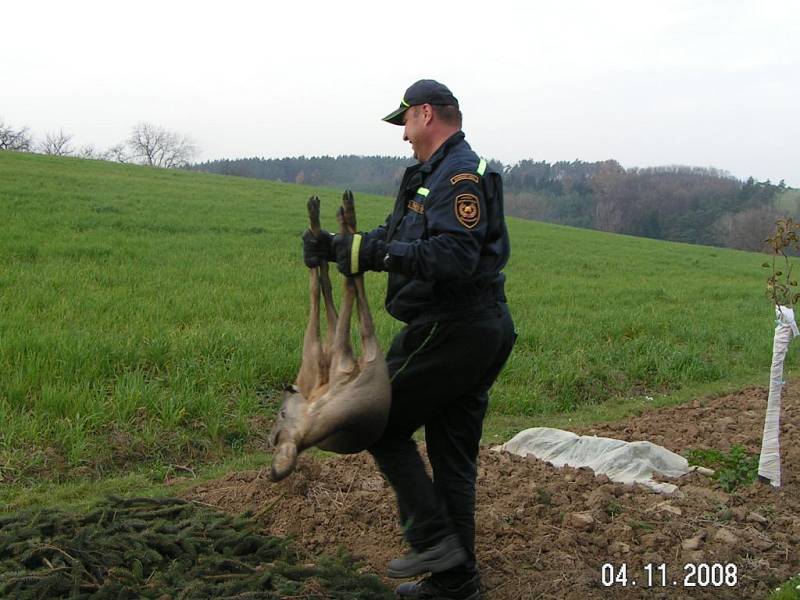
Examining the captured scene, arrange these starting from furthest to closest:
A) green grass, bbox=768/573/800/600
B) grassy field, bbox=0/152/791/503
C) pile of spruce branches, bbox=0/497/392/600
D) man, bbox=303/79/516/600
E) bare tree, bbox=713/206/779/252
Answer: bare tree, bbox=713/206/779/252
grassy field, bbox=0/152/791/503
green grass, bbox=768/573/800/600
pile of spruce branches, bbox=0/497/392/600
man, bbox=303/79/516/600

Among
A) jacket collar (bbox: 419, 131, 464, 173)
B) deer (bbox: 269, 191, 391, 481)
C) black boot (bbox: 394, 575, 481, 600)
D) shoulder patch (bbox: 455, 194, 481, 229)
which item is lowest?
black boot (bbox: 394, 575, 481, 600)

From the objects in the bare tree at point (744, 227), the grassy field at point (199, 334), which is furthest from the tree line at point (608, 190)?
the grassy field at point (199, 334)

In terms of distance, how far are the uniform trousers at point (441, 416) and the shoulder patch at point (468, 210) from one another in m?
0.42

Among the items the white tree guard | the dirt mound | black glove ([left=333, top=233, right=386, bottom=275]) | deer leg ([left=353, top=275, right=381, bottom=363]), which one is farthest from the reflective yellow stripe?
the white tree guard

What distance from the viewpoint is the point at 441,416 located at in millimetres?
3490

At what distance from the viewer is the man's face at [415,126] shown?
132 inches

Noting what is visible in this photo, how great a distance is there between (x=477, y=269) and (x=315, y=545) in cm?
→ 184

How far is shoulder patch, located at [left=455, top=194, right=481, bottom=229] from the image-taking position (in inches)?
120

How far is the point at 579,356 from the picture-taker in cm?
982

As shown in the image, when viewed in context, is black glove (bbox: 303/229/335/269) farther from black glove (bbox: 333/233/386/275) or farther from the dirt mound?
the dirt mound

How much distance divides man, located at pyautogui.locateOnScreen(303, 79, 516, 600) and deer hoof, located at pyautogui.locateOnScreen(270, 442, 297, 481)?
54 centimetres

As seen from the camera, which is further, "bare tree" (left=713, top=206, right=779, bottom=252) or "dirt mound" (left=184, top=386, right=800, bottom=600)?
"bare tree" (left=713, top=206, right=779, bottom=252)

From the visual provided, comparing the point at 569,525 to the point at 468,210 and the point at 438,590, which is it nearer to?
the point at 438,590

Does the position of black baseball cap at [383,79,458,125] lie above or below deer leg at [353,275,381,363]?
above
